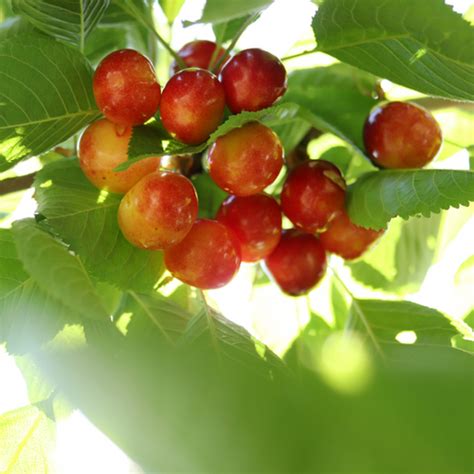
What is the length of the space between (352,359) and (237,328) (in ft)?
1.84

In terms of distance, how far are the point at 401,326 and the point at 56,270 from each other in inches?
17.5

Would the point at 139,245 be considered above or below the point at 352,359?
above

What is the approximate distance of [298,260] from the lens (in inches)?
34.5

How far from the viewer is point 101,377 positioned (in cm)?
25

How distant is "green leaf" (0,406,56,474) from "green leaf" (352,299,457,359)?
412 mm

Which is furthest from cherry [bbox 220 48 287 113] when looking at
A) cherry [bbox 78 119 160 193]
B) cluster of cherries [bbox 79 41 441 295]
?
cherry [bbox 78 119 160 193]

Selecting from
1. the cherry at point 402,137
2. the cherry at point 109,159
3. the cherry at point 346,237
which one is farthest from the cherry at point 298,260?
the cherry at point 109,159

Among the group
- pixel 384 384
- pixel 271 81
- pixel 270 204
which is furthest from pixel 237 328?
pixel 384 384

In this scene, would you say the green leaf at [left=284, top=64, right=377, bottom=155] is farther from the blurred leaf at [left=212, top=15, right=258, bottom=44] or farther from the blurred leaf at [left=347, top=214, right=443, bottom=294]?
the blurred leaf at [left=347, top=214, right=443, bottom=294]

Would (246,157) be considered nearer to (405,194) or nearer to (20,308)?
(405,194)

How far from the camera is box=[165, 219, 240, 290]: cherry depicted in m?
0.71

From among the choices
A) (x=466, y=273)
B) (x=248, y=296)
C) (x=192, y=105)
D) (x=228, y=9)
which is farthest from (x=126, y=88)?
(x=466, y=273)

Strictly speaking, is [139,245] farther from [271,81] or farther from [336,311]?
[336,311]

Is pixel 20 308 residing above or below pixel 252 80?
below
